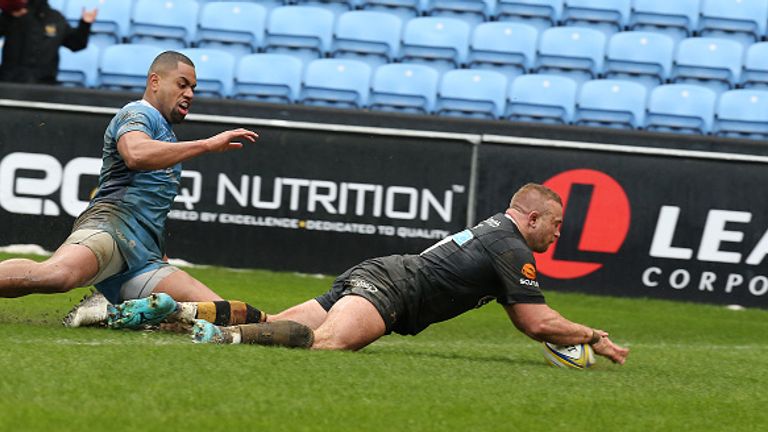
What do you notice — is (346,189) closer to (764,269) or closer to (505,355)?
(764,269)

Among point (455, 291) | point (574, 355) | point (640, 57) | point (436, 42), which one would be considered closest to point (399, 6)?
point (436, 42)

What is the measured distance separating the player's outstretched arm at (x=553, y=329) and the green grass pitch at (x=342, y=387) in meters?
0.17

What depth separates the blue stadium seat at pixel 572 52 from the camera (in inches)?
608

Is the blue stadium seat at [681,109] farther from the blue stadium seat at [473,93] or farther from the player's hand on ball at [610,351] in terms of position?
the player's hand on ball at [610,351]

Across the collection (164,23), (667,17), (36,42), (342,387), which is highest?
(667,17)

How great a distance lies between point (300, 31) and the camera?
1583 cm

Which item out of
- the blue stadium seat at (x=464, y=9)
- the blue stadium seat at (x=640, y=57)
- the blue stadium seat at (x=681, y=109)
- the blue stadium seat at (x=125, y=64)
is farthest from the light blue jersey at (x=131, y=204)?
the blue stadium seat at (x=464, y=9)

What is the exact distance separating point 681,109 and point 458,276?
25.1 ft

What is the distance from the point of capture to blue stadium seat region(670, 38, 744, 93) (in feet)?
50.6

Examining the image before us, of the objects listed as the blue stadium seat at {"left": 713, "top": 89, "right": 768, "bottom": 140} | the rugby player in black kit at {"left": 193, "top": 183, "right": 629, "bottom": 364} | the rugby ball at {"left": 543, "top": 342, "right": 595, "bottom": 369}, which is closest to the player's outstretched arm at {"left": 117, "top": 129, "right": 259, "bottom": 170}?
the rugby player in black kit at {"left": 193, "top": 183, "right": 629, "bottom": 364}

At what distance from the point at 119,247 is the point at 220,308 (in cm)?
68

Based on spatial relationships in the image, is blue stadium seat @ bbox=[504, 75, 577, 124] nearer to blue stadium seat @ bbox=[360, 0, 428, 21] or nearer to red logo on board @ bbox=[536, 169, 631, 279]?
red logo on board @ bbox=[536, 169, 631, 279]

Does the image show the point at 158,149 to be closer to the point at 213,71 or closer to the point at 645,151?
the point at 645,151

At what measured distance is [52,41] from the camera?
14.2 m
